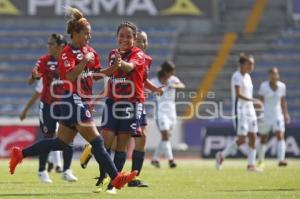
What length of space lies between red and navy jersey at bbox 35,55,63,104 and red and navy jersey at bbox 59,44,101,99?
129 inches

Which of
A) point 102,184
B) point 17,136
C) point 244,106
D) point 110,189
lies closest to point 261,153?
point 244,106

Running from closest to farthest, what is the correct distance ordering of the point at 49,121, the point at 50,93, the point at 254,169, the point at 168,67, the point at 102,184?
the point at 102,184, the point at 49,121, the point at 50,93, the point at 254,169, the point at 168,67

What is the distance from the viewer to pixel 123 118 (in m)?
11.5

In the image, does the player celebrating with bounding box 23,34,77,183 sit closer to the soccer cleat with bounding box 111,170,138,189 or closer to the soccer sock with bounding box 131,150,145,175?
the soccer sock with bounding box 131,150,145,175

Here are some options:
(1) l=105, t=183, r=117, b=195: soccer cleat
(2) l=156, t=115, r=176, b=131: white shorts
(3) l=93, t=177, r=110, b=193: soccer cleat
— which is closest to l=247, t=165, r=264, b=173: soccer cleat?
(2) l=156, t=115, r=176, b=131: white shorts

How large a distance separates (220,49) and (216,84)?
1.83m

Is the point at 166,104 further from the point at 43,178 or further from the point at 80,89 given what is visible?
the point at 80,89

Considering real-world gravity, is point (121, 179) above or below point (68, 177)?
above

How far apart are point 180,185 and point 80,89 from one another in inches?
120

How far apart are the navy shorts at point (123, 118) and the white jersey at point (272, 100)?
9234 millimetres

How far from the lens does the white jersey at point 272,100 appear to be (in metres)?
20.4

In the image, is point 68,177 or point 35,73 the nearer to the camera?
point 35,73

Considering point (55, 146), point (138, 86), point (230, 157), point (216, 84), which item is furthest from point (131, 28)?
point (216, 84)

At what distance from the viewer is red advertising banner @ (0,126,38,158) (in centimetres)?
2459
